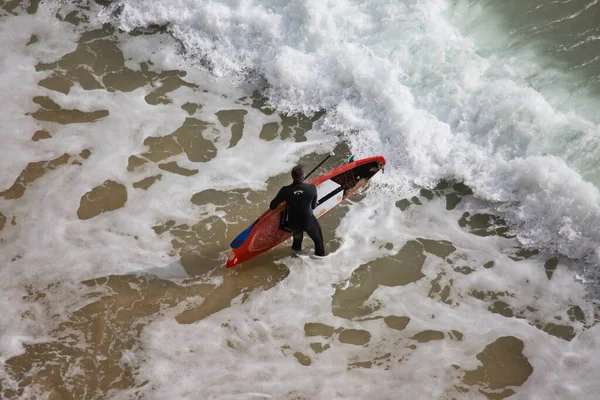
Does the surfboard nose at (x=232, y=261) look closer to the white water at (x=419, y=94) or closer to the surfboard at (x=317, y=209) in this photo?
the surfboard at (x=317, y=209)

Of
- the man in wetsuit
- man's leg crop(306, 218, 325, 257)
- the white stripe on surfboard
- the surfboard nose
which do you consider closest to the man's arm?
the man in wetsuit

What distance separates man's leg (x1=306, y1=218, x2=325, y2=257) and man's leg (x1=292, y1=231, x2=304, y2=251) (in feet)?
0.62

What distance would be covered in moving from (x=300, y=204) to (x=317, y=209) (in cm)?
84

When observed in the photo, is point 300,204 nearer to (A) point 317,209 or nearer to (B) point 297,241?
(B) point 297,241

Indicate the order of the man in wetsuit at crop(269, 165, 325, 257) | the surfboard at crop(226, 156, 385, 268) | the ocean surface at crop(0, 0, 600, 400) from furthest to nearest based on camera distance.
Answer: the surfboard at crop(226, 156, 385, 268) < the man in wetsuit at crop(269, 165, 325, 257) < the ocean surface at crop(0, 0, 600, 400)

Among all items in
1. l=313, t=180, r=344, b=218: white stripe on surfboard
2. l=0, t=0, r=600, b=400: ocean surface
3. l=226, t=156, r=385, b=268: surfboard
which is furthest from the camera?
l=313, t=180, r=344, b=218: white stripe on surfboard

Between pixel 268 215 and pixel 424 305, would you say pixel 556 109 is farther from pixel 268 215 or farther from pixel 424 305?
pixel 268 215

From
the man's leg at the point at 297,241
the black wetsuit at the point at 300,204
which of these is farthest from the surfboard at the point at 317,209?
the black wetsuit at the point at 300,204

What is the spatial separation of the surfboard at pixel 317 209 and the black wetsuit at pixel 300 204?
0.30 m

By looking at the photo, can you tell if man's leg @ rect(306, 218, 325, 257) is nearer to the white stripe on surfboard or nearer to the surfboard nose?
the white stripe on surfboard

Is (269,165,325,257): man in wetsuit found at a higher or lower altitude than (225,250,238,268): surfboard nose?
higher

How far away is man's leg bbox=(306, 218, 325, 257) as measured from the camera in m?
6.49

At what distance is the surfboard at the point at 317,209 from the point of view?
661cm

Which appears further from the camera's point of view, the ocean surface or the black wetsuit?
the black wetsuit
